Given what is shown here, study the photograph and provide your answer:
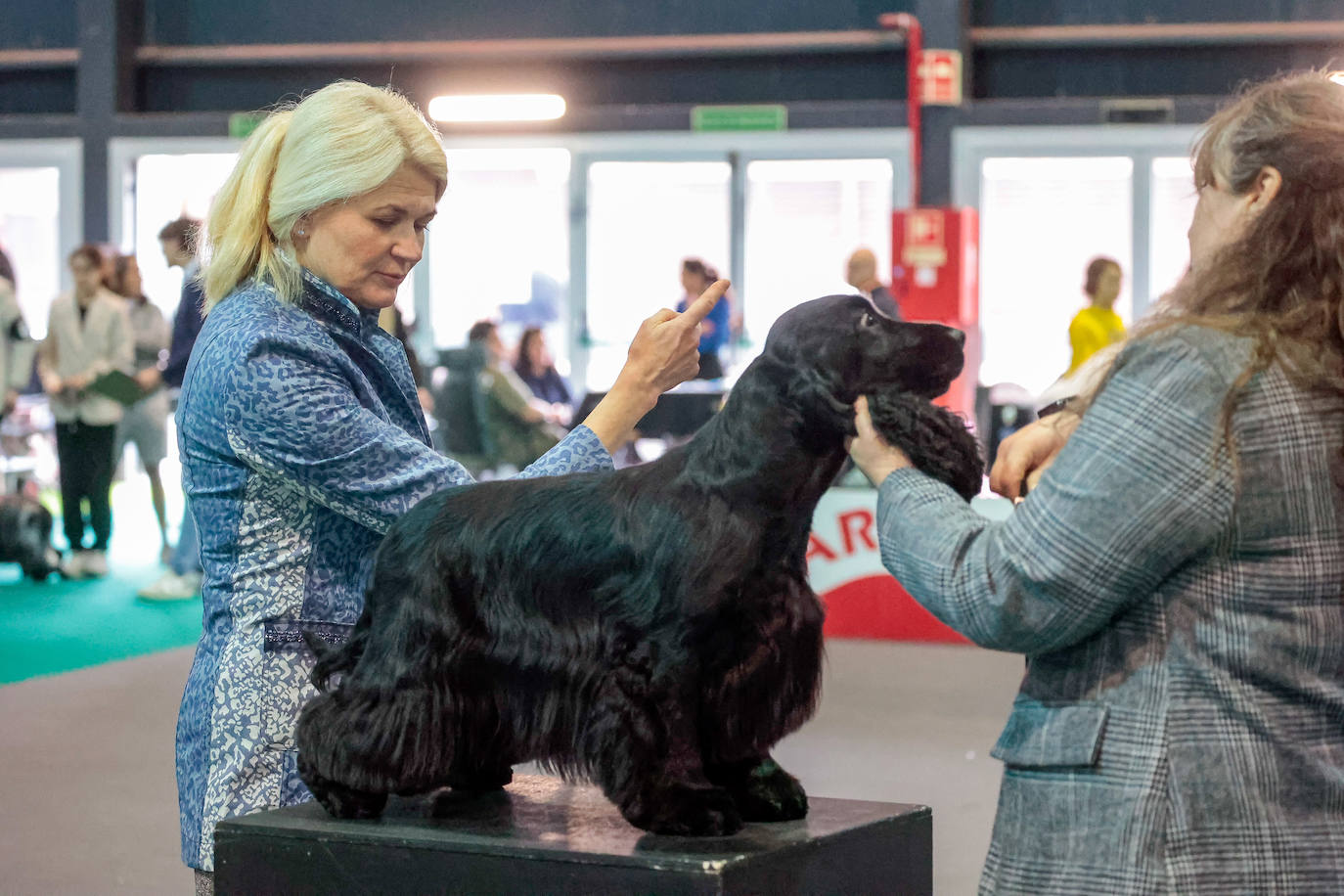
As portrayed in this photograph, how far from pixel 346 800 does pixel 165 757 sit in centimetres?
358

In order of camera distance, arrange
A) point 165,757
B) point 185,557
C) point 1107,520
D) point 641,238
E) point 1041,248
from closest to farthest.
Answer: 1. point 1107,520
2. point 165,757
3. point 185,557
4. point 1041,248
5. point 641,238

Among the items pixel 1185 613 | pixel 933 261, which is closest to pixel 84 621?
pixel 1185 613

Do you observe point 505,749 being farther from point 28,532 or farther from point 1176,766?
point 28,532

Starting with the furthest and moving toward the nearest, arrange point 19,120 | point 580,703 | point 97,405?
point 19,120 < point 97,405 < point 580,703

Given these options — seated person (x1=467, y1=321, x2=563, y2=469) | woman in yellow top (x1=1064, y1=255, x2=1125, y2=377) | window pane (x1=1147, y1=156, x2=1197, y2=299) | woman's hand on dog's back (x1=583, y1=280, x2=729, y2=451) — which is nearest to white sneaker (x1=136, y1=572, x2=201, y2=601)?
seated person (x1=467, y1=321, x2=563, y2=469)

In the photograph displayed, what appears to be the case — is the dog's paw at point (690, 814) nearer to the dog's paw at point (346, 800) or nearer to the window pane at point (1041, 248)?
the dog's paw at point (346, 800)

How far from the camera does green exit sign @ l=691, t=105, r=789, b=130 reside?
504 inches

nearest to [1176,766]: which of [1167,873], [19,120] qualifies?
[1167,873]

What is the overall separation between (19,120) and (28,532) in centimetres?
687

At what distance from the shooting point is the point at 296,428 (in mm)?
1807

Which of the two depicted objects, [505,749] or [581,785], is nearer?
[505,749]

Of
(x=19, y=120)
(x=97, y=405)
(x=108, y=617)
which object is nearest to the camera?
(x=108, y=617)

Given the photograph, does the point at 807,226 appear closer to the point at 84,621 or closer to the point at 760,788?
the point at 84,621

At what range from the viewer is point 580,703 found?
5.19 feet
